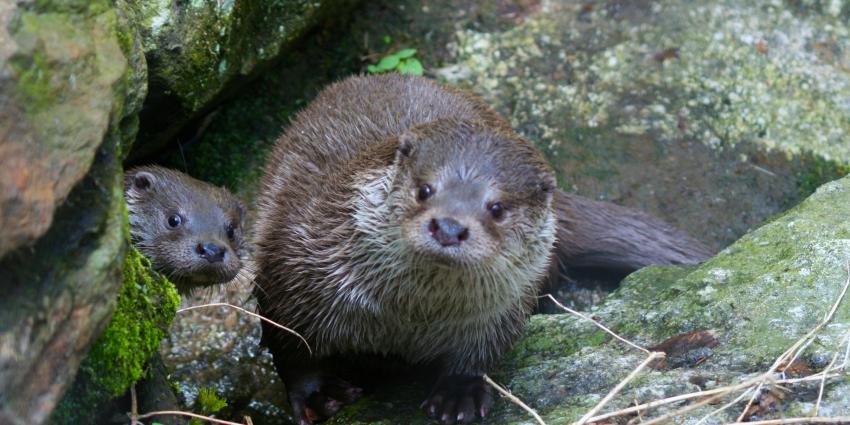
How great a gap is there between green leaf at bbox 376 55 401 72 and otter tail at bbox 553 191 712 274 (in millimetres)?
1195

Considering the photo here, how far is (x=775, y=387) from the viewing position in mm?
2504

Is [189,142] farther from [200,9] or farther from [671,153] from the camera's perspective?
[671,153]

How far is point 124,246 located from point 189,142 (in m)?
2.57

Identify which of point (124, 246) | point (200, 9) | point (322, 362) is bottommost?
point (322, 362)

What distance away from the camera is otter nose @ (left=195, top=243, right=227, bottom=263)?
127 inches

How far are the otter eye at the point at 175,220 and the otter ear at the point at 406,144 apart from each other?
900 mm

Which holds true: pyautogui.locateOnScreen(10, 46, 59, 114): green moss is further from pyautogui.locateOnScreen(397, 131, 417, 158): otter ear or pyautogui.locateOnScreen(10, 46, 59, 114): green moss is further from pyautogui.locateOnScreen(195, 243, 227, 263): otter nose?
pyautogui.locateOnScreen(195, 243, 227, 263): otter nose

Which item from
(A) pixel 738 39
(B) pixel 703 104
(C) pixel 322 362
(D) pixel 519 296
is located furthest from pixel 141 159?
(A) pixel 738 39

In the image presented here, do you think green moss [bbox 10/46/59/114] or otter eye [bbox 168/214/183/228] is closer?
green moss [bbox 10/46/59/114]

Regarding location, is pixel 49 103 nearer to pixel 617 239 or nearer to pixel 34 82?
pixel 34 82

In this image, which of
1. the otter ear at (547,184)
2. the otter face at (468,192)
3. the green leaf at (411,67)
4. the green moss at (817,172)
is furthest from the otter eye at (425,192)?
the green moss at (817,172)

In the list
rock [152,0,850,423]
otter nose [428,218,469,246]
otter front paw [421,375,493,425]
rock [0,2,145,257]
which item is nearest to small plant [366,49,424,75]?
rock [152,0,850,423]

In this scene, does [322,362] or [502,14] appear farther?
[502,14]

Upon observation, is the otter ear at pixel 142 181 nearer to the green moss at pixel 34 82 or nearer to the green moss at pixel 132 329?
the green moss at pixel 132 329
